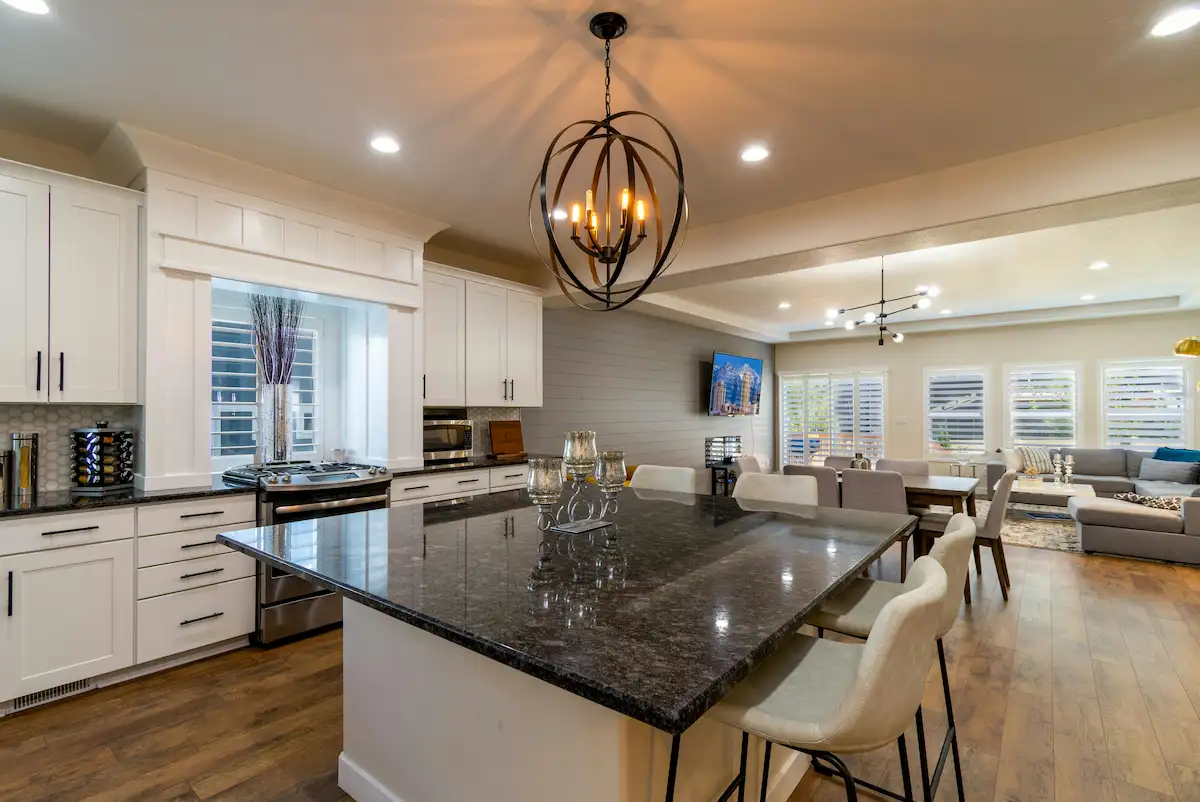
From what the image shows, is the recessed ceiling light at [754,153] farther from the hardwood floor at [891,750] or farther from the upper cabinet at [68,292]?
the upper cabinet at [68,292]

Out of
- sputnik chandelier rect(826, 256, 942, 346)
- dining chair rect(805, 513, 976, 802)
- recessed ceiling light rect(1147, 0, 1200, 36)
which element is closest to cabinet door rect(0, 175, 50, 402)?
dining chair rect(805, 513, 976, 802)

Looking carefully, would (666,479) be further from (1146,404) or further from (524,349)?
(1146,404)

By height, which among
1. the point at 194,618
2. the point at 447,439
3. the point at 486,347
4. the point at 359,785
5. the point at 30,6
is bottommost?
the point at 359,785

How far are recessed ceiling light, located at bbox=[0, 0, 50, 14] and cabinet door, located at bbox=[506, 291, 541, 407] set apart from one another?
3.16 m

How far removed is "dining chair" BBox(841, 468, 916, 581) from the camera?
4.40m

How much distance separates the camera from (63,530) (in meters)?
2.56

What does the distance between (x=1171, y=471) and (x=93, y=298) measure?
394 inches

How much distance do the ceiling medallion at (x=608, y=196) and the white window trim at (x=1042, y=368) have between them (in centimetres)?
632

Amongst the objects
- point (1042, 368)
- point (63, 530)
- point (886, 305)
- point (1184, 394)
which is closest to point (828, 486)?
point (886, 305)

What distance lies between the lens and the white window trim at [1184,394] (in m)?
7.09

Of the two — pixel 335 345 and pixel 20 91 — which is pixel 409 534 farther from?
pixel 335 345

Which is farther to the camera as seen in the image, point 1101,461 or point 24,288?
point 1101,461

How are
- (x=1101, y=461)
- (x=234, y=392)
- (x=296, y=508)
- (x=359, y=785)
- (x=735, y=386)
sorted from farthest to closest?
(x=735, y=386) → (x=1101, y=461) → (x=234, y=392) → (x=296, y=508) → (x=359, y=785)

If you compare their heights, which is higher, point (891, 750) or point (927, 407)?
point (927, 407)
